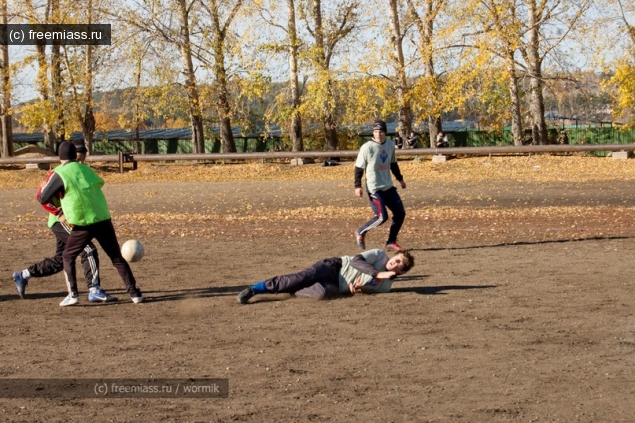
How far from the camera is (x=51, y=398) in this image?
6766mm

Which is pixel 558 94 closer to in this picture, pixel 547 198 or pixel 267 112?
pixel 267 112

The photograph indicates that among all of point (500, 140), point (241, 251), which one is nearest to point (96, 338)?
point (241, 251)

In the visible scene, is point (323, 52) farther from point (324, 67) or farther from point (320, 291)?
point (320, 291)

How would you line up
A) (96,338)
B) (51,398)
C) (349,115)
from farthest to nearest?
(349,115) → (96,338) → (51,398)

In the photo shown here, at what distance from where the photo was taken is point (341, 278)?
10445 millimetres

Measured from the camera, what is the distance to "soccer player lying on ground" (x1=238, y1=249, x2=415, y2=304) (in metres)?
10.1

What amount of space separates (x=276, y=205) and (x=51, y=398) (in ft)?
51.4

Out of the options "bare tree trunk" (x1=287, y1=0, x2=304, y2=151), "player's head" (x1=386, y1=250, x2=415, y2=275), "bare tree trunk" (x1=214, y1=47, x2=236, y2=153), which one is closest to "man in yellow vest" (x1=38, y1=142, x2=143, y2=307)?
"player's head" (x1=386, y1=250, x2=415, y2=275)

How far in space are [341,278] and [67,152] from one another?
125 inches

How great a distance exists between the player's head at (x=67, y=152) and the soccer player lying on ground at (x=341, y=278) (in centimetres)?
227

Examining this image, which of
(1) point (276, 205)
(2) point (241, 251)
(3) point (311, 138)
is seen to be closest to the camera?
(2) point (241, 251)

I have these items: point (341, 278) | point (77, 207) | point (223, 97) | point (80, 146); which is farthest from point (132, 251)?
point (223, 97)

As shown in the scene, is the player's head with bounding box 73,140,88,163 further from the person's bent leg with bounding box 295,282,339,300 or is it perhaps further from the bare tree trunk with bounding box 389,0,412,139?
the bare tree trunk with bounding box 389,0,412,139

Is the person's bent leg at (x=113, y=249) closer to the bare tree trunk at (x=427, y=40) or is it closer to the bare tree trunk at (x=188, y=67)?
the bare tree trunk at (x=427, y=40)
